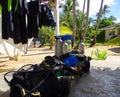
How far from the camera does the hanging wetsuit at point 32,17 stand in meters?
5.48

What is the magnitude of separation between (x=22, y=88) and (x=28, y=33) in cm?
158

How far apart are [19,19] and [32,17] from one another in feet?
1.55

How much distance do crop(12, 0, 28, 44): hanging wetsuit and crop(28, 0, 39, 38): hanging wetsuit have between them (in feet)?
0.92

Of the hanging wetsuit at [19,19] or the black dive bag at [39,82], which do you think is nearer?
the black dive bag at [39,82]

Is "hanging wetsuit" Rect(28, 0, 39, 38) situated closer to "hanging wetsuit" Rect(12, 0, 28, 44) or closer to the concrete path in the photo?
"hanging wetsuit" Rect(12, 0, 28, 44)

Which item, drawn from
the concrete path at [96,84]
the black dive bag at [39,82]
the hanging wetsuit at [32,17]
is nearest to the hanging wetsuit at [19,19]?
the hanging wetsuit at [32,17]

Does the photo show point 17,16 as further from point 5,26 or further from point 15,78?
point 15,78

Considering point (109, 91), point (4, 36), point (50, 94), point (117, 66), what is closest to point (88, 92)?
point (109, 91)

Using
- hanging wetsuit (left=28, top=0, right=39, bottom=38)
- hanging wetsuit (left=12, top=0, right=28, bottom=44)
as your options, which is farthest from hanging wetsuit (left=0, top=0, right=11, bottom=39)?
hanging wetsuit (left=28, top=0, right=39, bottom=38)

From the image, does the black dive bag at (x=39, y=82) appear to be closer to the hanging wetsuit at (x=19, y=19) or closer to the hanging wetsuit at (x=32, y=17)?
the hanging wetsuit at (x=19, y=19)

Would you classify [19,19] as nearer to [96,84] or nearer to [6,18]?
[6,18]

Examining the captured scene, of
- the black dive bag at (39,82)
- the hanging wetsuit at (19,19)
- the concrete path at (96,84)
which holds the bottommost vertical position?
the concrete path at (96,84)

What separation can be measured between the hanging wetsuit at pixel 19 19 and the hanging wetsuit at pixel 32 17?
0.28 metres

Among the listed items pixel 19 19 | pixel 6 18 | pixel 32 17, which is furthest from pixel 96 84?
pixel 6 18
